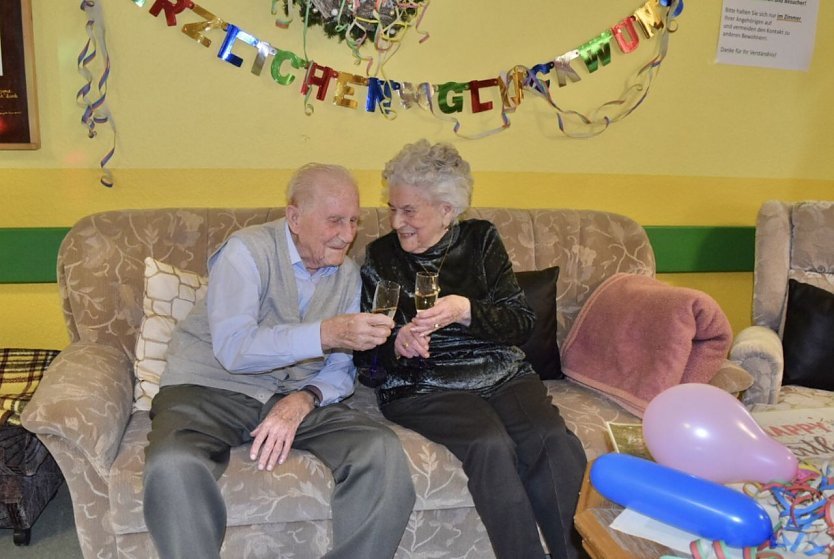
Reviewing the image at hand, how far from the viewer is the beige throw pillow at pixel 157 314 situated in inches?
77.0

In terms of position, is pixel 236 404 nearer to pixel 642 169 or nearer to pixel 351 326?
pixel 351 326

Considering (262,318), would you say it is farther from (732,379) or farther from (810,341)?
(810,341)

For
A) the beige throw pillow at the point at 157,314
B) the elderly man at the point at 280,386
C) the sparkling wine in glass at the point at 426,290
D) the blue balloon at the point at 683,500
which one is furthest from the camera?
the beige throw pillow at the point at 157,314

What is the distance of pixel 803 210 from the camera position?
263 centimetres

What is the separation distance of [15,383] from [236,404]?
3.22 feet

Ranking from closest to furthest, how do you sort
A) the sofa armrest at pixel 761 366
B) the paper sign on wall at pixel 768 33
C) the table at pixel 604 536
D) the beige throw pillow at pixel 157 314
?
the table at pixel 604 536 → the beige throw pillow at pixel 157 314 → the sofa armrest at pixel 761 366 → the paper sign on wall at pixel 768 33

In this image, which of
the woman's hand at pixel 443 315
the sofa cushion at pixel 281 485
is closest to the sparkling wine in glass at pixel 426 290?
the woman's hand at pixel 443 315

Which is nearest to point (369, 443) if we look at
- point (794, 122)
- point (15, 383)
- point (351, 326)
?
point (351, 326)

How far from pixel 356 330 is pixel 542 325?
81cm

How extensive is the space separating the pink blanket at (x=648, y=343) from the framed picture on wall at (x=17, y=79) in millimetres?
1979

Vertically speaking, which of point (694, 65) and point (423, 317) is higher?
point (694, 65)

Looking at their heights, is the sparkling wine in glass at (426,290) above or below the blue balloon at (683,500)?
above

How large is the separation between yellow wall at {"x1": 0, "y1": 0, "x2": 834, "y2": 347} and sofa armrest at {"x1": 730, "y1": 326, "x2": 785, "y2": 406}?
0.86 meters

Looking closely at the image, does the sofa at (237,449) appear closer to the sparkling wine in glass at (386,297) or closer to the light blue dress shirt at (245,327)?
the light blue dress shirt at (245,327)
